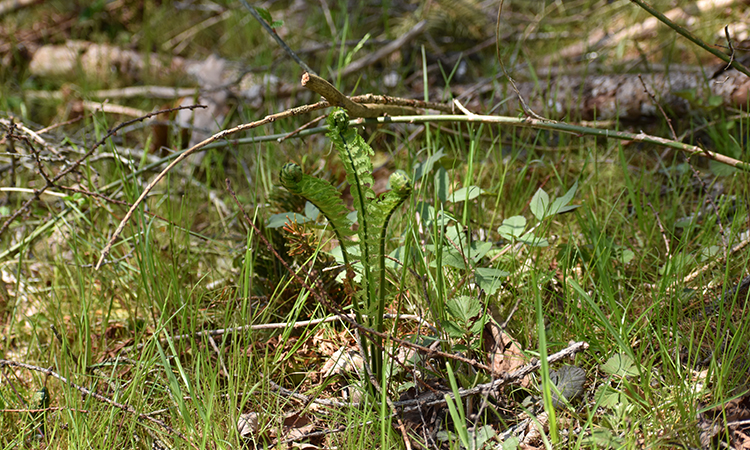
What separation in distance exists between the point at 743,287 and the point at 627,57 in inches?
83.5

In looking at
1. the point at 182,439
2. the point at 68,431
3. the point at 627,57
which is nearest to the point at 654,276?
the point at 182,439

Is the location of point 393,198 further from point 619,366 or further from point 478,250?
point 619,366

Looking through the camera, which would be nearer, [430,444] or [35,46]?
[430,444]

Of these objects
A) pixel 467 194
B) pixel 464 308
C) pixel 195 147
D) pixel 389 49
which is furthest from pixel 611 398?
pixel 389 49

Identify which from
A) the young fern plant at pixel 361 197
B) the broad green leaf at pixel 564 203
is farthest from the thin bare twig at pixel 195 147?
the broad green leaf at pixel 564 203

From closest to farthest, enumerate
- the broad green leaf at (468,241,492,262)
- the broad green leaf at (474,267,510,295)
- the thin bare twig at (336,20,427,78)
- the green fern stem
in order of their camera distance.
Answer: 1. the green fern stem
2. the broad green leaf at (474,267,510,295)
3. the broad green leaf at (468,241,492,262)
4. the thin bare twig at (336,20,427,78)

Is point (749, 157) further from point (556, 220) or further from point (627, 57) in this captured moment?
point (627, 57)

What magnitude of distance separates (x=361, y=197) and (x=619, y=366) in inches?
27.2

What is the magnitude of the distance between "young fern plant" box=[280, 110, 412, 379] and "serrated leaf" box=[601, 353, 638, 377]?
0.51 meters

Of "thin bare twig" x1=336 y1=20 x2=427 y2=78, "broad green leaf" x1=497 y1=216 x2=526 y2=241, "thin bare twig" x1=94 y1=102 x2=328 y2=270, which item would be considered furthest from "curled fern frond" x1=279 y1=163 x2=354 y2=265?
"thin bare twig" x1=336 y1=20 x2=427 y2=78

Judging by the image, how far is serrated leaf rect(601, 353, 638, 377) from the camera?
3.65 ft

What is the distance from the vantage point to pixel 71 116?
Result: 11.3 ft

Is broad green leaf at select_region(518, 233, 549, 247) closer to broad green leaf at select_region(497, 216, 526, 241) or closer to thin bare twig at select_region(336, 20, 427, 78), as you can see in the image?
broad green leaf at select_region(497, 216, 526, 241)

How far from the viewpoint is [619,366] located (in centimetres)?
112
